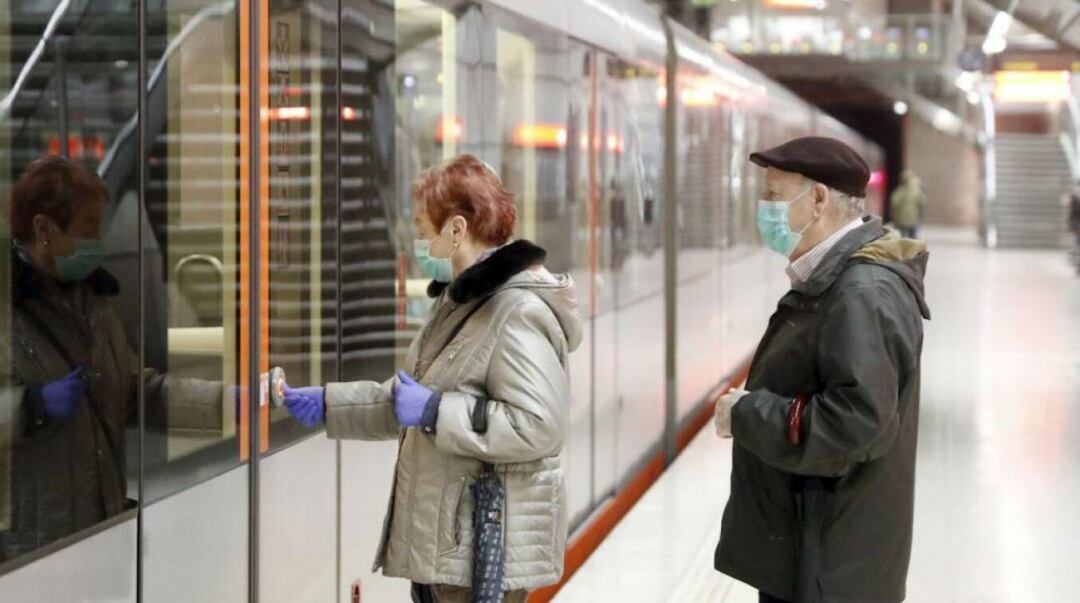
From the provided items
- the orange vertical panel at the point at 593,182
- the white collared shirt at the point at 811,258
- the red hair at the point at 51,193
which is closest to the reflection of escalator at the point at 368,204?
the white collared shirt at the point at 811,258

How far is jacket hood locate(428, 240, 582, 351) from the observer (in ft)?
10.2

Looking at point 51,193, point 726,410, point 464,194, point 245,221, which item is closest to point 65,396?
point 51,193

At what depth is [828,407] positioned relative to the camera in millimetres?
3072

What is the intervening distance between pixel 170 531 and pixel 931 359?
1194cm

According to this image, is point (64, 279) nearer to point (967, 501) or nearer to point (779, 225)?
point (779, 225)

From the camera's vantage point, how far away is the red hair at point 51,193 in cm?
247

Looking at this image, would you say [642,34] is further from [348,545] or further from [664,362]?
[348,545]

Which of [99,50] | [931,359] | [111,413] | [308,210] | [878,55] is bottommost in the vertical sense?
[931,359]

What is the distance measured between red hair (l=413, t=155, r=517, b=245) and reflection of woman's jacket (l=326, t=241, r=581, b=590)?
74 mm

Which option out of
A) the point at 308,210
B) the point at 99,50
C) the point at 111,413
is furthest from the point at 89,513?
the point at 308,210

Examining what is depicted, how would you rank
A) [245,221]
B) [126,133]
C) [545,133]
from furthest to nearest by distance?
[545,133], [245,221], [126,133]

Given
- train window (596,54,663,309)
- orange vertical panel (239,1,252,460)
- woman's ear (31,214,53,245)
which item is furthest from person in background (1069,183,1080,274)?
woman's ear (31,214,53,245)

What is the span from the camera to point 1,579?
2.40 metres

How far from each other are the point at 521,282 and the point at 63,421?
3.05ft
